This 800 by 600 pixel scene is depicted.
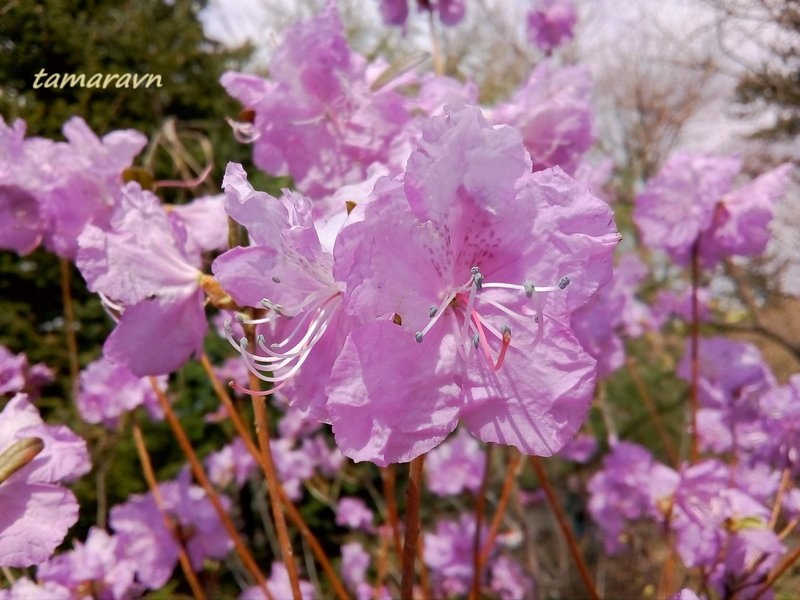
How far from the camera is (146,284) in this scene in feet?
2.23

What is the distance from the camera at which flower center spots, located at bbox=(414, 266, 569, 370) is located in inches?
18.7

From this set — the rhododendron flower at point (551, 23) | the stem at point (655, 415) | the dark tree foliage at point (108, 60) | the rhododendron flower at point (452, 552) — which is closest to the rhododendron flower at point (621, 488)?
the stem at point (655, 415)

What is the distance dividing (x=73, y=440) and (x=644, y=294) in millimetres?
5331

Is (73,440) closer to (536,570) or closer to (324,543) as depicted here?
(536,570)

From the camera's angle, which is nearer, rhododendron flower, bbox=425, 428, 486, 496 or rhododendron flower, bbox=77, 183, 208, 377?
rhododendron flower, bbox=77, 183, 208, 377

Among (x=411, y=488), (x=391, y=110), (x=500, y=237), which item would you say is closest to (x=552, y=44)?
(x=391, y=110)

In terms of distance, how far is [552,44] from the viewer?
154 cm

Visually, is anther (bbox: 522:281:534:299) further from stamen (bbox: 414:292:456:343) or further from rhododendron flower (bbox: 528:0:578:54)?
rhododendron flower (bbox: 528:0:578:54)

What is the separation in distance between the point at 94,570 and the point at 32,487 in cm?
50

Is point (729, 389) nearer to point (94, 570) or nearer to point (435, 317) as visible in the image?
point (435, 317)

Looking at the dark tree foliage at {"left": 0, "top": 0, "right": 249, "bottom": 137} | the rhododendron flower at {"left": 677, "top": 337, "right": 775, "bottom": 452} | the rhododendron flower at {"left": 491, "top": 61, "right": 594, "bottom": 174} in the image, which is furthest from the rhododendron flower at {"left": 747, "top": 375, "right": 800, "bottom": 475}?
the dark tree foliage at {"left": 0, "top": 0, "right": 249, "bottom": 137}

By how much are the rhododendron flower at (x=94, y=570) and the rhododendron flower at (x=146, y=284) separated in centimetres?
46

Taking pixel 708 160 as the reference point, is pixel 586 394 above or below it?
above

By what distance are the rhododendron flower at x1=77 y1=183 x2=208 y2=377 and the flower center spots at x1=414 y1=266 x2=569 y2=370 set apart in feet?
1.00
